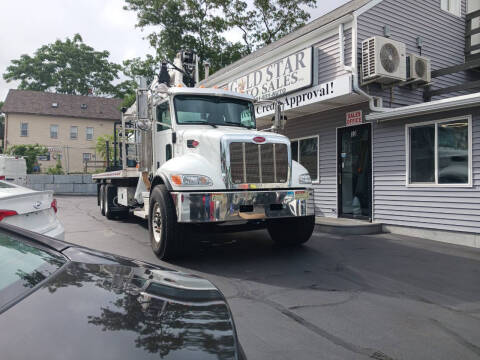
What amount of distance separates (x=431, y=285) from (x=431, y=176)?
4.08 meters

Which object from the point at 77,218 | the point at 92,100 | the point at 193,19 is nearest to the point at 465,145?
the point at 77,218

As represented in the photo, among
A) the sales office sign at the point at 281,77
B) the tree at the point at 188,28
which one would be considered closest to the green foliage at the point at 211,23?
the tree at the point at 188,28

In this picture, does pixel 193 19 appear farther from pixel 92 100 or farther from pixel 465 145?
pixel 465 145

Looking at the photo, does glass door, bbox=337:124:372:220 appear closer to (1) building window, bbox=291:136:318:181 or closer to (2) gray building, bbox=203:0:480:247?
(2) gray building, bbox=203:0:480:247

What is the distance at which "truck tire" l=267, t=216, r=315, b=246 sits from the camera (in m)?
6.64

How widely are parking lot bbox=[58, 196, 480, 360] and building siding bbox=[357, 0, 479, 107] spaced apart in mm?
4053

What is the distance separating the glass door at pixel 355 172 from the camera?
948 centimetres

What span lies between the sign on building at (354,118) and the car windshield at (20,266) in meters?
8.59

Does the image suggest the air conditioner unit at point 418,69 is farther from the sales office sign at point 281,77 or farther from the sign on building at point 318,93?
the sales office sign at point 281,77

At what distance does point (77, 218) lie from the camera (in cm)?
1136

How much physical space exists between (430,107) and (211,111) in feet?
14.6

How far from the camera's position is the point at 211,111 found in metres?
6.90

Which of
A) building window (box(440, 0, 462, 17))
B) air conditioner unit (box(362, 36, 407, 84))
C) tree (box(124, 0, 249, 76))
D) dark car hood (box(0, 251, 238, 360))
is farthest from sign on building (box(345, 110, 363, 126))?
tree (box(124, 0, 249, 76))

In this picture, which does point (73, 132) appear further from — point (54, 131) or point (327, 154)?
point (327, 154)
